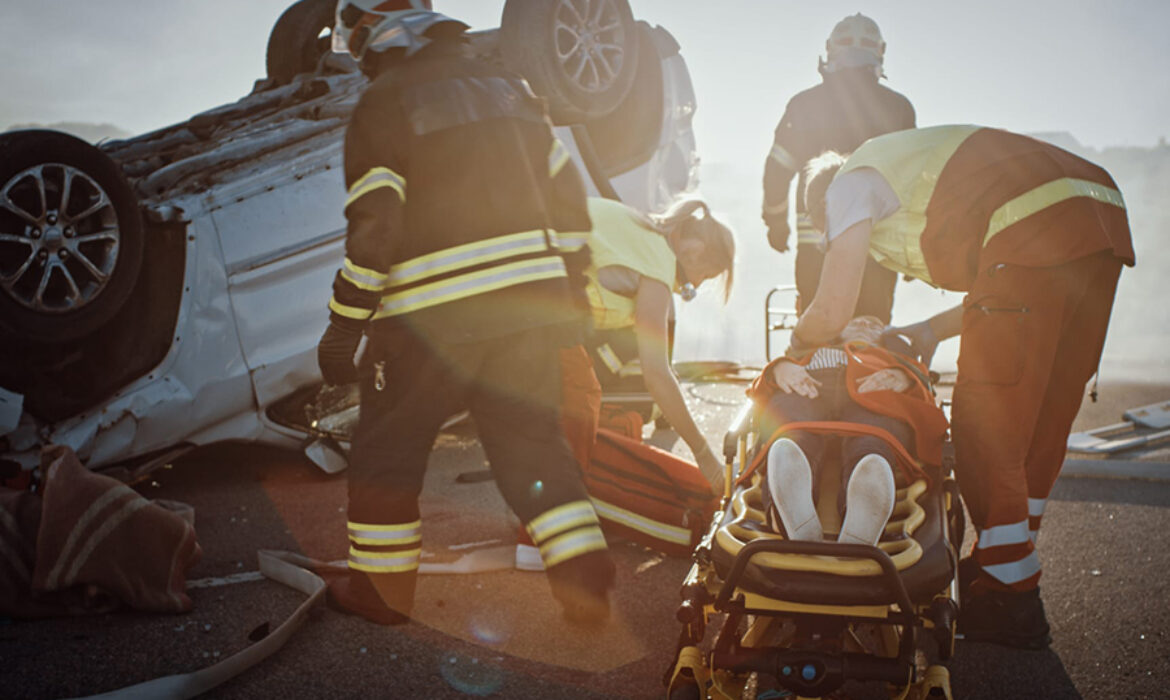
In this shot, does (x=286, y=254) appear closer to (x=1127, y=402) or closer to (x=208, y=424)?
(x=208, y=424)

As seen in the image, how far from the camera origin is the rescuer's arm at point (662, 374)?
3.29 m

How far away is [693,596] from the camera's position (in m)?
2.10

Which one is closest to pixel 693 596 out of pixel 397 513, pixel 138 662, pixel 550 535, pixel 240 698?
pixel 550 535

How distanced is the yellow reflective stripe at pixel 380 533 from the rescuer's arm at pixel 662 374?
1158 millimetres

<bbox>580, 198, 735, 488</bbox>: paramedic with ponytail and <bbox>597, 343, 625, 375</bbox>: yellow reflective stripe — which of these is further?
<bbox>597, 343, 625, 375</bbox>: yellow reflective stripe

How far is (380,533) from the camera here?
2537 millimetres

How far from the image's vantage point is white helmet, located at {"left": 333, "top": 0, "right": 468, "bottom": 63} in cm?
260

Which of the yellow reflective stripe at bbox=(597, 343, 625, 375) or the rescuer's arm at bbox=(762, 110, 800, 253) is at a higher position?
the rescuer's arm at bbox=(762, 110, 800, 253)

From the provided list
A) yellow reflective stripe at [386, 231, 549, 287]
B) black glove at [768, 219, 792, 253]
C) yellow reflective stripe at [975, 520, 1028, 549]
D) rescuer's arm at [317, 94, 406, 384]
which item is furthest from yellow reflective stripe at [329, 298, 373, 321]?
black glove at [768, 219, 792, 253]

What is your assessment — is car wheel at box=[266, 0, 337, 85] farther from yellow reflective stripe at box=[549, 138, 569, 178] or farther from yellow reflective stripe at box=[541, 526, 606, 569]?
yellow reflective stripe at box=[541, 526, 606, 569]

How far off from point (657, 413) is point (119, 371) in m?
3.23

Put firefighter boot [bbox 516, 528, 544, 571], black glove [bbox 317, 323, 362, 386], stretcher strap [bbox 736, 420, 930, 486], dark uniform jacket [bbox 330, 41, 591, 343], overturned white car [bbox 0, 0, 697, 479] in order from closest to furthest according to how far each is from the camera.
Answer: stretcher strap [bbox 736, 420, 930, 486] < dark uniform jacket [bbox 330, 41, 591, 343] < black glove [bbox 317, 323, 362, 386] < firefighter boot [bbox 516, 528, 544, 571] < overturned white car [bbox 0, 0, 697, 479]

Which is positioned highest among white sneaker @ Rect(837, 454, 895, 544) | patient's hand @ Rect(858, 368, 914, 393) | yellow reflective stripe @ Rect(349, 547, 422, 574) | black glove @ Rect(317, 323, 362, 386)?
black glove @ Rect(317, 323, 362, 386)

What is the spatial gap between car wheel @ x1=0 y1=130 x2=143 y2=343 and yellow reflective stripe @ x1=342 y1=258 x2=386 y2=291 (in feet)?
5.41
